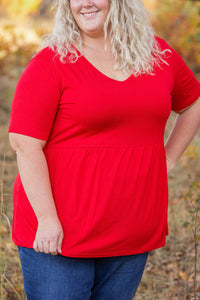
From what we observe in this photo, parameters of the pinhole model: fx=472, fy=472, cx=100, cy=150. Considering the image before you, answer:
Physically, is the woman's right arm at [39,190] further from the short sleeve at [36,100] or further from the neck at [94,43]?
the neck at [94,43]

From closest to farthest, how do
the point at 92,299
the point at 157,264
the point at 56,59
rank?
the point at 56,59, the point at 92,299, the point at 157,264

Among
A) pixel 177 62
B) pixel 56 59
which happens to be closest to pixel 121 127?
pixel 56 59

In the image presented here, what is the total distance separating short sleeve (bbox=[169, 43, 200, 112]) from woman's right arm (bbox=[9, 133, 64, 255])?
751 millimetres

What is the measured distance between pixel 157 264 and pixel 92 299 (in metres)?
2.03

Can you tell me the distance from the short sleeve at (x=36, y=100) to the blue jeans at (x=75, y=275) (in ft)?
1.65

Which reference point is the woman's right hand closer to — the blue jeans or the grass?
the blue jeans

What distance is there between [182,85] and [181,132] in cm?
28

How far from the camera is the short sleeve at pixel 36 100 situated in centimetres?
172

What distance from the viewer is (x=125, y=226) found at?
6.14 feet

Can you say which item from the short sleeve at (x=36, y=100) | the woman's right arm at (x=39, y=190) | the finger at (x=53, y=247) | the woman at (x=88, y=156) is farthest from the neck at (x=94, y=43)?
the finger at (x=53, y=247)

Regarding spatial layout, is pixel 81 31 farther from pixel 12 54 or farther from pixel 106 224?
pixel 12 54

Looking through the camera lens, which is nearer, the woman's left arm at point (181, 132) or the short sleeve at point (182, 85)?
the short sleeve at point (182, 85)

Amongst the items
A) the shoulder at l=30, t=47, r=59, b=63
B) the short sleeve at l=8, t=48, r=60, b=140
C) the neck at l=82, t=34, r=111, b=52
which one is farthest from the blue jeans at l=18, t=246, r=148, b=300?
the neck at l=82, t=34, r=111, b=52

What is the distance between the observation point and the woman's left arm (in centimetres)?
239
